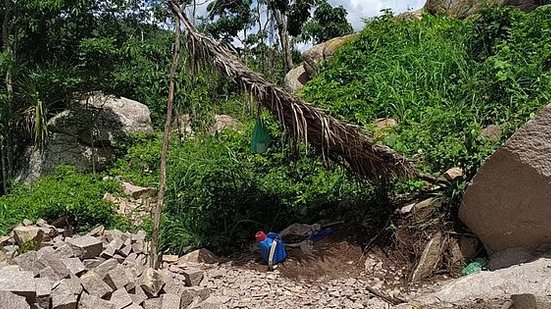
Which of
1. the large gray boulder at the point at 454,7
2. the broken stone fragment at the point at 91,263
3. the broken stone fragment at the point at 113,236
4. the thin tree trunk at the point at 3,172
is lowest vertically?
the broken stone fragment at the point at 91,263

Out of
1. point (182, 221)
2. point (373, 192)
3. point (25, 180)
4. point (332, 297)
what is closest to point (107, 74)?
point (25, 180)

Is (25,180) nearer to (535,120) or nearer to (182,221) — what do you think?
(182,221)

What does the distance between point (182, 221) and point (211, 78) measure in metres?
1.32

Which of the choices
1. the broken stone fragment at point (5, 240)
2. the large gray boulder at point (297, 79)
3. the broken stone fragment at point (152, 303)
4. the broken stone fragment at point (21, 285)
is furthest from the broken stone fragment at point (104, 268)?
the large gray boulder at point (297, 79)

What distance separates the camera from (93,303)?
10.2 ft

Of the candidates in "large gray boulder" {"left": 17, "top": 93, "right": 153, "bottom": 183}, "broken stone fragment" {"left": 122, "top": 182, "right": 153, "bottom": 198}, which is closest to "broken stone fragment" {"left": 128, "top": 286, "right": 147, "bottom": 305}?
"broken stone fragment" {"left": 122, "top": 182, "right": 153, "bottom": 198}

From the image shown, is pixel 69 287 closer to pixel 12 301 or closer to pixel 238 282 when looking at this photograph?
pixel 12 301

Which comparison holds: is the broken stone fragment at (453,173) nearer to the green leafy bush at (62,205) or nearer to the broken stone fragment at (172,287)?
the broken stone fragment at (172,287)

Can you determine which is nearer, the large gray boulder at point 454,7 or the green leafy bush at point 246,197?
the green leafy bush at point 246,197

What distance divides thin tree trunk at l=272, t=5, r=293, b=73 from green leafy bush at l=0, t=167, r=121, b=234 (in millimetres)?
9066

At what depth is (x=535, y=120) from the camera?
121 inches

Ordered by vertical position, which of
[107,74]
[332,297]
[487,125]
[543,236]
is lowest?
[332,297]

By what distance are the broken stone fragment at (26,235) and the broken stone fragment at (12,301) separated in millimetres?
2075

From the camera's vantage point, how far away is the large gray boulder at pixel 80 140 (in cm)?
803
